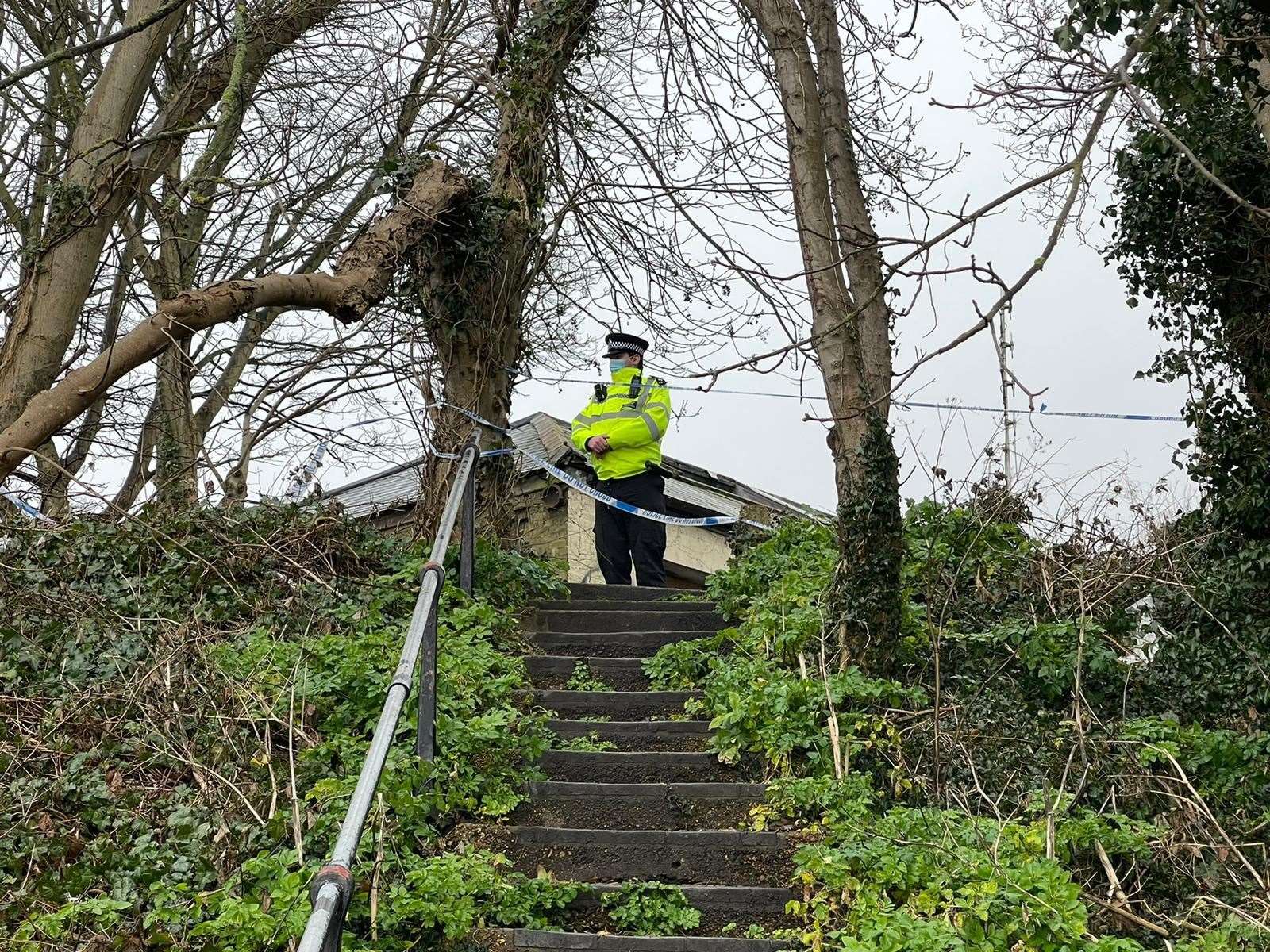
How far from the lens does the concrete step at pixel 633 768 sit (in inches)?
257

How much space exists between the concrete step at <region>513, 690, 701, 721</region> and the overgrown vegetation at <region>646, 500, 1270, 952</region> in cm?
25

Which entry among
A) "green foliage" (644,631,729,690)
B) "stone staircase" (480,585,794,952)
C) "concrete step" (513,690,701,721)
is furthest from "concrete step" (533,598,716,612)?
"concrete step" (513,690,701,721)

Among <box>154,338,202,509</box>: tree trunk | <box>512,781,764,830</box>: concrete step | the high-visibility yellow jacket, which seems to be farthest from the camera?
the high-visibility yellow jacket

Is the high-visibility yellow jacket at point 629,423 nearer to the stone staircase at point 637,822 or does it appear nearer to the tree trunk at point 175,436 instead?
the stone staircase at point 637,822

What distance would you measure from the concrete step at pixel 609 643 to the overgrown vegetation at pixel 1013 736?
362 millimetres

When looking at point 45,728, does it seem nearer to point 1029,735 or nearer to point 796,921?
point 796,921

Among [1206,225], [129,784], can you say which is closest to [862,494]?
[1206,225]

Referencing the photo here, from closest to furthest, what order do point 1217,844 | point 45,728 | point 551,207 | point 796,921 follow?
point 796,921
point 1217,844
point 45,728
point 551,207

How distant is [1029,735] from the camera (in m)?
6.79

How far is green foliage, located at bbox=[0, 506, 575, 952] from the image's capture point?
4.91 meters

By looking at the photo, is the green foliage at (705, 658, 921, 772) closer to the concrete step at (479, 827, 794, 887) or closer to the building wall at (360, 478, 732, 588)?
the concrete step at (479, 827, 794, 887)

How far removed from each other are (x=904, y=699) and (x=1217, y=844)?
1.67m

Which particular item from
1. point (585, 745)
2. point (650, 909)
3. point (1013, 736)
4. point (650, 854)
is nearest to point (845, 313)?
point (1013, 736)

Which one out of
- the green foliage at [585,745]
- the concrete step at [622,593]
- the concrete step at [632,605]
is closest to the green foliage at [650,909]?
the green foliage at [585,745]
